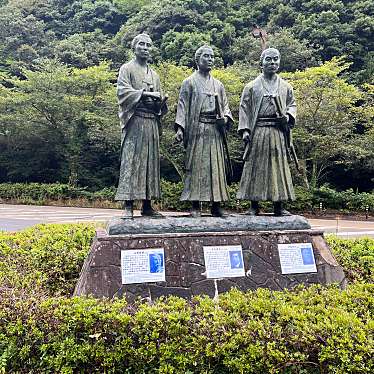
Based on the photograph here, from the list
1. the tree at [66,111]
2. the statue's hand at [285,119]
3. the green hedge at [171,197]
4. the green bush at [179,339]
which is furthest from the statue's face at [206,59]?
the tree at [66,111]

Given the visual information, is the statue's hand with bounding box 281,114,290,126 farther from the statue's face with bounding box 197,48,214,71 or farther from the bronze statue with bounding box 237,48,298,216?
the statue's face with bounding box 197,48,214,71

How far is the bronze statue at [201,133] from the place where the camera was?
5.11 metres

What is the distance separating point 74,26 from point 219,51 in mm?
14459

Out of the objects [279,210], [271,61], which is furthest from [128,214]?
[271,61]

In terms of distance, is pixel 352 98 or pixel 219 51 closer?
pixel 352 98

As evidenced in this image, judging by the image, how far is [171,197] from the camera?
57.2 feet

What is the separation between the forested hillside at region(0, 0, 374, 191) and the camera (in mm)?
17484

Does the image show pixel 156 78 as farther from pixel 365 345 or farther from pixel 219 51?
pixel 219 51

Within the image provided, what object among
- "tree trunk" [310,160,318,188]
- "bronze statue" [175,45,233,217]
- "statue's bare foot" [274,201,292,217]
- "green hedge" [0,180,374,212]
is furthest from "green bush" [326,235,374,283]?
"tree trunk" [310,160,318,188]

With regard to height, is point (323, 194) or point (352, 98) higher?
point (352, 98)

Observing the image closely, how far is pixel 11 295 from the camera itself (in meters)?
3.71

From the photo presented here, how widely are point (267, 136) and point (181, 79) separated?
13.4 metres

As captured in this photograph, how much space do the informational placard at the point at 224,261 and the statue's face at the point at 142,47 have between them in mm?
2446

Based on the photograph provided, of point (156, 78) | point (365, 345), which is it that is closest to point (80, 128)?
point (156, 78)
